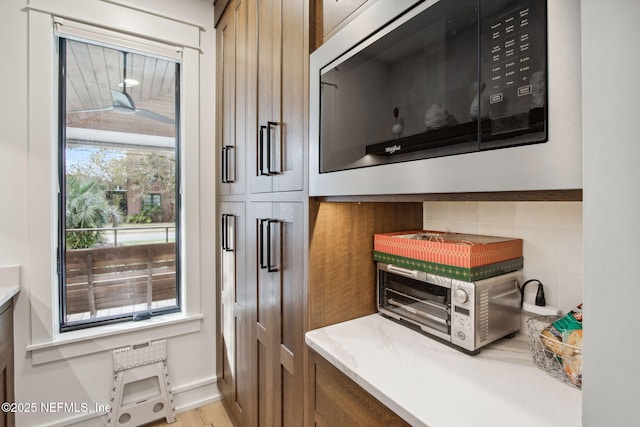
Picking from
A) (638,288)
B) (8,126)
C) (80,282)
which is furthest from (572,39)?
(80,282)

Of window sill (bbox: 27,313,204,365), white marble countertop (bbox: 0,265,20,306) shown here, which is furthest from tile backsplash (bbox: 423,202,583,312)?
white marble countertop (bbox: 0,265,20,306)

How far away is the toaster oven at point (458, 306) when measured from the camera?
89 cm

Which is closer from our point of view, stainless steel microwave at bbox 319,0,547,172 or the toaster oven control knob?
stainless steel microwave at bbox 319,0,547,172

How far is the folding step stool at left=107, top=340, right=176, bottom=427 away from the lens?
1.84 metres

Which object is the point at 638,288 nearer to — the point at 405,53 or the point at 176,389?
the point at 405,53

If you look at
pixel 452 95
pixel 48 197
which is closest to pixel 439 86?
pixel 452 95

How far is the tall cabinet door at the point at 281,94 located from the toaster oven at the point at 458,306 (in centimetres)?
55

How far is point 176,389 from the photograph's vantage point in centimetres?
207

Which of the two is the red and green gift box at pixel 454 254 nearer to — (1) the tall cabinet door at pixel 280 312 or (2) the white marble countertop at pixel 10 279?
(1) the tall cabinet door at pixel 280 312

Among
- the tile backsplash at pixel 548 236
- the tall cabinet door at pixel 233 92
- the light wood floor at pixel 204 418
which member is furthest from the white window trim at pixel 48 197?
the tile backsplash at pixel 548 236

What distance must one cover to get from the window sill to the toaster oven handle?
1.58 m

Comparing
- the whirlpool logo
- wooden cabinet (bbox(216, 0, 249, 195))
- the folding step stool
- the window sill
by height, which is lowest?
the folding step stool

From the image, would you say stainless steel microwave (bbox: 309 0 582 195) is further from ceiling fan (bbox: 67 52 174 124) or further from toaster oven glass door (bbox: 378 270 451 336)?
ceiling fan (bbox: 67 52 174 124)

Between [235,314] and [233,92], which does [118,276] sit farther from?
[233,92]
